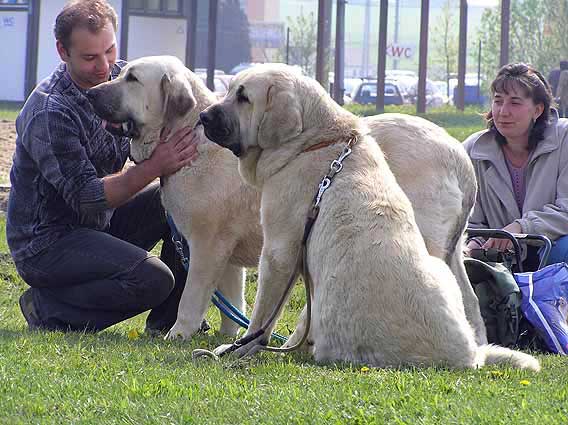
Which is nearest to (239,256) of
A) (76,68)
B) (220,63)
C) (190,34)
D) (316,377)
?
(76,68)

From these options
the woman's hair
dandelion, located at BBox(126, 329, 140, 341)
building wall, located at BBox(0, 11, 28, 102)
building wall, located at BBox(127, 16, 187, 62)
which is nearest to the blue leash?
dandelion, located at BBox(126, 329, 140, 341)

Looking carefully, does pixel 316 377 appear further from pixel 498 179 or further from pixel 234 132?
pixel 498 179

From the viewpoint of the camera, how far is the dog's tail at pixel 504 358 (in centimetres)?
487

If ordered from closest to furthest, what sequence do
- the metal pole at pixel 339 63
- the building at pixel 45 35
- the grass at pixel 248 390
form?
the grass at pixel 248 390
the metal pole at pixel 339 63
the building at pixel 45 35

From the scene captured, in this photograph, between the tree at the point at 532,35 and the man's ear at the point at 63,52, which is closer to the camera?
the man's ear at the point at 63,52

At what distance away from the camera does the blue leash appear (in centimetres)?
609

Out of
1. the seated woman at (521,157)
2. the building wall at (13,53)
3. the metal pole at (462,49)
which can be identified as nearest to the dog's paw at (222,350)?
the seated woman at (521,157)

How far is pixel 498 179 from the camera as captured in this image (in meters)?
6.90

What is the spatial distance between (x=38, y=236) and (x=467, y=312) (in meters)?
2.45

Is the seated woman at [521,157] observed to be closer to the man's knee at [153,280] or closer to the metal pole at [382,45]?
the man's knee at [153,280]

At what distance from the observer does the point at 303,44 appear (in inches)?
2311

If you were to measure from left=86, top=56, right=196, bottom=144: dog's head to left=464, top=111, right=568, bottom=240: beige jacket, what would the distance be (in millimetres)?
2120

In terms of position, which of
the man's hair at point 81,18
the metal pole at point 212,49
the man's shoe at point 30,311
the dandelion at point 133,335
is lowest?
the dandelion at point 133,335

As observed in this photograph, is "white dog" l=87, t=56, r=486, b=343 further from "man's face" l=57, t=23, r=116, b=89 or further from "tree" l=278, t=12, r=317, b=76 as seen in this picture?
"tree" l=278, t=12, r=317, b=76
